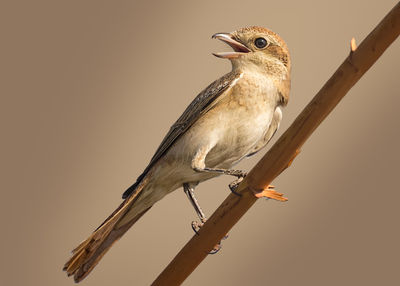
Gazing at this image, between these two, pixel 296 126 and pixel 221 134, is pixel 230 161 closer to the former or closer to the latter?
pixel 221 134

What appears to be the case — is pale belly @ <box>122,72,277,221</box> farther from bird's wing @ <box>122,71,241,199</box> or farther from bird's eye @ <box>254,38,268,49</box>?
bird's eye @ <box>254,38,268,49</box>

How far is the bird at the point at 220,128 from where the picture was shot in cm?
138

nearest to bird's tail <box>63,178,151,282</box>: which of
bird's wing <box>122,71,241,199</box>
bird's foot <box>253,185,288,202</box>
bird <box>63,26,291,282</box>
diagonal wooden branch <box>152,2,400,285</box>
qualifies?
bird <box>63,26,291,282</box>

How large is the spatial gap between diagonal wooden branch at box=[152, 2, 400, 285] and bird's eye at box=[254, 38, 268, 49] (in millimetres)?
429

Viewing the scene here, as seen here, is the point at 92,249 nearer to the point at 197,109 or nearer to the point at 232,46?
the point at 197,109

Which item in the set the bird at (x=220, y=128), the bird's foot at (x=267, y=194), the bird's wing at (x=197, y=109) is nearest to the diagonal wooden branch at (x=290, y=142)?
the bird's foot at (x=267, y=194)

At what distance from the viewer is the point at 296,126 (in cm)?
105

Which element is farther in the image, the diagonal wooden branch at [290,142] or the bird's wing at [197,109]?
the bird's wing at [197,109]

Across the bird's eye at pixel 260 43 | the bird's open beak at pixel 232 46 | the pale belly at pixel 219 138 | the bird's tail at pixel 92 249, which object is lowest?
the bird's tail at pixel 92 249

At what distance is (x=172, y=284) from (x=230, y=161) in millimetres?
385

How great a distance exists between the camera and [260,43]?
1432 mm

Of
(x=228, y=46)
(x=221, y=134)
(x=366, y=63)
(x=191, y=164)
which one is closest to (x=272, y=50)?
(x=228, y=46)

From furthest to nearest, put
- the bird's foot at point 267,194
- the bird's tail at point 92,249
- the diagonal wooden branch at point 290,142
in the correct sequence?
the bird's tail at point 92,249 < the bird's foot at point 267,194 < the diagonal wooden branch at point 290,142

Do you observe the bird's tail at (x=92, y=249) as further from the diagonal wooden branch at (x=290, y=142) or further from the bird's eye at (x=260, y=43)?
the bird's eye at (x=260, y=43)
